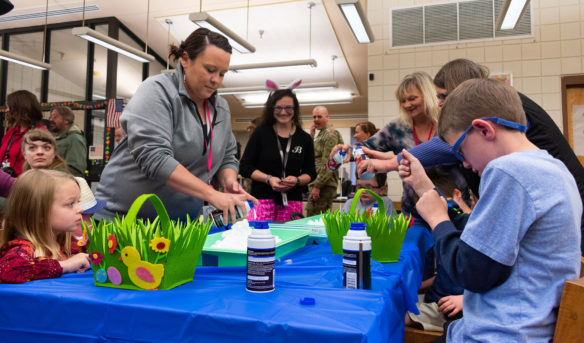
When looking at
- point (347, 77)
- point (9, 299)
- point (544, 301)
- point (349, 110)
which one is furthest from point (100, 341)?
point (349, 110)

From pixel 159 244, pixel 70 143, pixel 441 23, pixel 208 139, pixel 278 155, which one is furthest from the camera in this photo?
pixel 441 23

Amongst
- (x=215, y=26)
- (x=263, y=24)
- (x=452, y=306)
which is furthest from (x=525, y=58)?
(x=452, y=306)

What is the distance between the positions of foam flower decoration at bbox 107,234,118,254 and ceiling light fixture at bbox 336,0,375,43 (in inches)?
141

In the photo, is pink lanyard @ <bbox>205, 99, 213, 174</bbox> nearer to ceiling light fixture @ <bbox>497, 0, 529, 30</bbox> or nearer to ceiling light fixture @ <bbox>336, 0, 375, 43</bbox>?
ceiling light fixture @ <bbox>336, 0, 375, 43</bbox>

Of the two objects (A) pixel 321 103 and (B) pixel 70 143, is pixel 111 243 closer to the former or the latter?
(B) pixel 70 143

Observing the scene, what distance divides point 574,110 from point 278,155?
156 inches

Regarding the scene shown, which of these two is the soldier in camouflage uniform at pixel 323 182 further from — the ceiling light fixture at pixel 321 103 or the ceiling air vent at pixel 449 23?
the ceiling light fixture at pixel 321 103

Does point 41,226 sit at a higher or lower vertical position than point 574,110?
lower

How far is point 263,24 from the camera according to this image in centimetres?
714

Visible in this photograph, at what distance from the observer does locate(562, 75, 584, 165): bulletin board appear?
179 inches

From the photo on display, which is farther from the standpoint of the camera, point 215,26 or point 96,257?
point 215,26

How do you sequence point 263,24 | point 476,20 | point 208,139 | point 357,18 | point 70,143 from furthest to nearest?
point 263,24 → point 476,20 → point 357,18 → point 70,143 → point 208,139

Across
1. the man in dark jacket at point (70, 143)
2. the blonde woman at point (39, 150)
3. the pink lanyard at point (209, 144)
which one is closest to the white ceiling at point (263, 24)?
the man in dark jacket at point (70, 143)

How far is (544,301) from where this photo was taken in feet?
2.39
